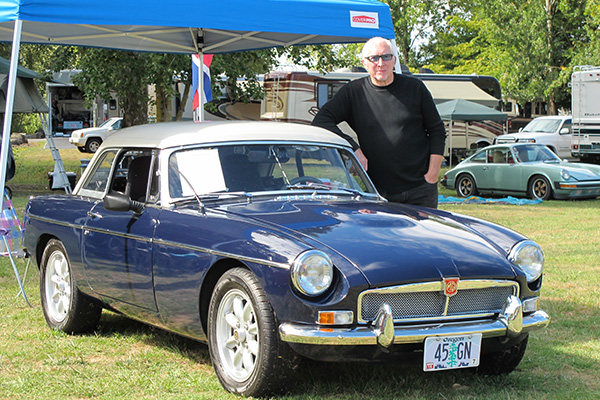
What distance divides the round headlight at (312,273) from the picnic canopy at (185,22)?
8.93 feet

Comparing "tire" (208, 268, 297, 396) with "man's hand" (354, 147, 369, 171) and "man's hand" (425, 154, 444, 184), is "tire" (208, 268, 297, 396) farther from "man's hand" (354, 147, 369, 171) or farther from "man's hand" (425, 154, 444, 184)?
"man's hand" (425, 154, 444, 184)

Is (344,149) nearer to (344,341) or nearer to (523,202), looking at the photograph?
(344,341)

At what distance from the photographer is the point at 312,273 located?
13.5ft

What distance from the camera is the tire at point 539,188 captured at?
18328 mm

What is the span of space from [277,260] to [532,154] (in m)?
16.0

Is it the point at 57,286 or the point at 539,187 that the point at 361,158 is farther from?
the point at 539,187

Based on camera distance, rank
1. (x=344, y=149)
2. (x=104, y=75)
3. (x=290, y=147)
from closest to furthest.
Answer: (x=290, y=147) → (x=344, y=149) → (x=104, y=75)

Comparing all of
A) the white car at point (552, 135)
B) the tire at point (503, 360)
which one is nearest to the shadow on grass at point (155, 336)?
the tire at point (503, 360)

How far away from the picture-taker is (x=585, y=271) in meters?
8.93

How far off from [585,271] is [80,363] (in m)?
5.77

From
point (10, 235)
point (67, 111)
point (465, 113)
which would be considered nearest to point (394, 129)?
point (10, 235)

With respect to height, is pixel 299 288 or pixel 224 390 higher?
pixel 299 288

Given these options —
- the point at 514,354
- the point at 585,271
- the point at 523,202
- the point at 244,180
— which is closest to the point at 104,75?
the point at 523,202

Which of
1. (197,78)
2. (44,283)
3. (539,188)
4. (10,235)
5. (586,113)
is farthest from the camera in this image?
(586,113)
